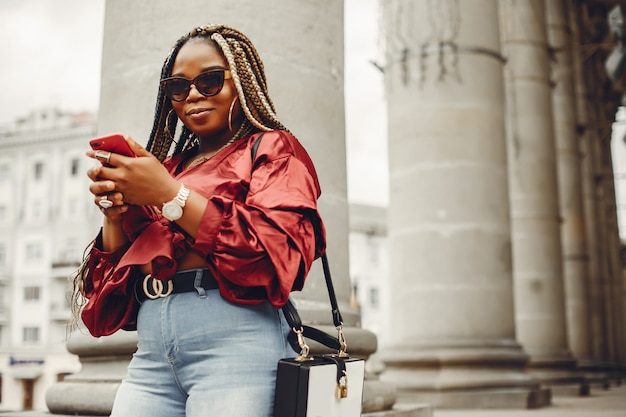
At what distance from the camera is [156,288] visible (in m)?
2.56

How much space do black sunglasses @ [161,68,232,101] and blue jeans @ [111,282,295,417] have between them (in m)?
0.69

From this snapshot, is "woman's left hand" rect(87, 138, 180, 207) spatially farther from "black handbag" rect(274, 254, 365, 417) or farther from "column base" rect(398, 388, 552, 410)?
"column base" rect(398, 388, 552, 410)

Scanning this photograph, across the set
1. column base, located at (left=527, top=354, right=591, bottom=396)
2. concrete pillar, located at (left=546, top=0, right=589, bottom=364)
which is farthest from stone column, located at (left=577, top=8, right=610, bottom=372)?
column base, located at (left=527, top=354, right=591, bottom=396)

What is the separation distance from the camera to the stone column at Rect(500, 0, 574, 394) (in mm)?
14773

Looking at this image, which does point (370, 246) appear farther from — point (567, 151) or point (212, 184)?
point (212, 184)

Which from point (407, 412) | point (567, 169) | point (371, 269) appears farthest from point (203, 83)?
point (371, 269)

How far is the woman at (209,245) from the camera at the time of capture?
2367mm

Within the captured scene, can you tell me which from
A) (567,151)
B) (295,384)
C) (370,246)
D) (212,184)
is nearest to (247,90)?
(212,184)

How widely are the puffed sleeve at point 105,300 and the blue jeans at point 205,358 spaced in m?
0.18

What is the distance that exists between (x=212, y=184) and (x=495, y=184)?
8.26 metres

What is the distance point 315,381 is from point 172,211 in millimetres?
653

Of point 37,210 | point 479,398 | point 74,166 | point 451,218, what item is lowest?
point 479,398

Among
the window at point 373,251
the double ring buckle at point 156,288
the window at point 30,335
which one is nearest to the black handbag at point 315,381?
the double ring buckle at point 156,288

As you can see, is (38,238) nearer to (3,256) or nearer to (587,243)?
(3,256)
